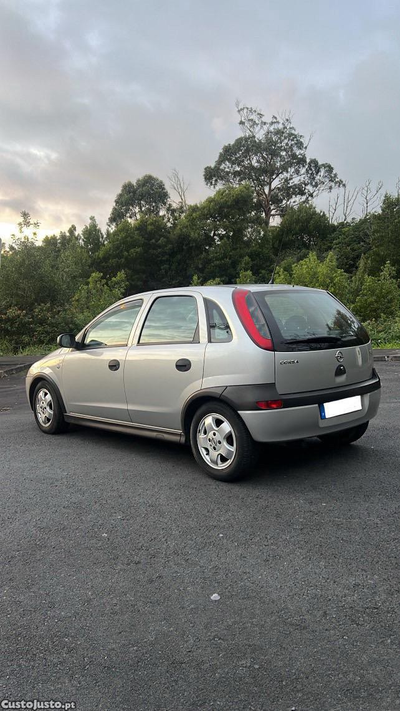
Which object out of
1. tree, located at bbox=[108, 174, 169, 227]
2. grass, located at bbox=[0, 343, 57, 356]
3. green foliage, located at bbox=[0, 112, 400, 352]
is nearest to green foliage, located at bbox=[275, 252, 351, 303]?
green foliage, located at bbox=[0, 112, 400, 352]

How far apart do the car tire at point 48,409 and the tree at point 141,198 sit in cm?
4916

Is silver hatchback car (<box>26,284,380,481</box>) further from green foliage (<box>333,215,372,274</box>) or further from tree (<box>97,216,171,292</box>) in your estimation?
tree (<box>97,216,171,292</box>)

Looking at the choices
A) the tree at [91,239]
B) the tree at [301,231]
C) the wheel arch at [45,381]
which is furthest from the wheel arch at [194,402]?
the tree at [301,231]

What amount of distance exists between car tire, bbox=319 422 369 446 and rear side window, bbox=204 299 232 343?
1.52 meters

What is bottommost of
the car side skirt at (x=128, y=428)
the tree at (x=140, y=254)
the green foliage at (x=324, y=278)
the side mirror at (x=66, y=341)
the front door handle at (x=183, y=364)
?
the car side skirt at (x=128, y=428)

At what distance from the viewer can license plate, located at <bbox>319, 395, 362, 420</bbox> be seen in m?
4.47

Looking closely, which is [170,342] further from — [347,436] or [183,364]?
[347,436]

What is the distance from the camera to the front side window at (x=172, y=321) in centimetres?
495

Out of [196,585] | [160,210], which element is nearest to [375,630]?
[196,585]

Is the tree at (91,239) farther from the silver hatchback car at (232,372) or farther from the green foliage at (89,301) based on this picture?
the silver hatchback car at (232,372)

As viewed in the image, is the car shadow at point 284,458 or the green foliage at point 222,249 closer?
the car shadow at point 284,458

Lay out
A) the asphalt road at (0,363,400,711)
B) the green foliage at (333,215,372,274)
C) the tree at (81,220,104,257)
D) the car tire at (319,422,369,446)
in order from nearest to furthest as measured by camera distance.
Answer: the asphalt road at (0,363,400,711) → the car tire at (319,422,369,446) → the green foliage at (333,215,372,274) → the tree at (81,220,104,257)

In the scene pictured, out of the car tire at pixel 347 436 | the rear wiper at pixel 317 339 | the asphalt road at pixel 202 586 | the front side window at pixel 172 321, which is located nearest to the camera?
the asphalt road at pixel 202 586

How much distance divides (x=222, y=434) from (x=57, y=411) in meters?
2.60
